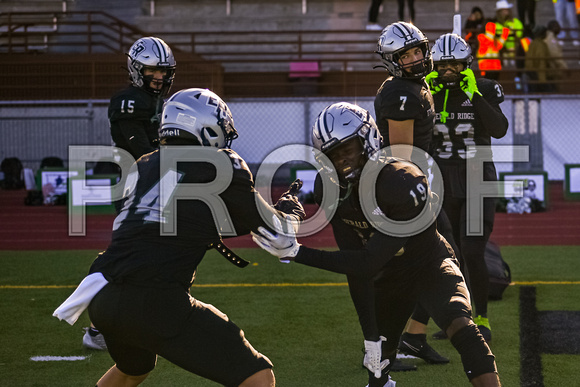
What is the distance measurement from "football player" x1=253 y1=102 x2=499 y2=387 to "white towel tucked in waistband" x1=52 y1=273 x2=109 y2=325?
69cm

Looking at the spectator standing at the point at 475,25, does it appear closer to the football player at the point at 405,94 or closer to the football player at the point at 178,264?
the football player at the point at 405,94

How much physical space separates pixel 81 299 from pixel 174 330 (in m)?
0.40

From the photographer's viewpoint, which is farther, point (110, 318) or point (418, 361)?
point (418, 361)

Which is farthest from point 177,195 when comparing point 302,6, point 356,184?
point 302,6

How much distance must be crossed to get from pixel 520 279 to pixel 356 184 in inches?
184

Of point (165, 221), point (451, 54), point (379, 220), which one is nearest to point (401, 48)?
point (451, 54)

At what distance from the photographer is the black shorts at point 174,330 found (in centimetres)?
317

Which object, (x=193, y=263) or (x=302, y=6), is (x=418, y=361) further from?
(x=302, y=6)

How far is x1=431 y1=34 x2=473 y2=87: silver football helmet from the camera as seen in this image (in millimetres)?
5527

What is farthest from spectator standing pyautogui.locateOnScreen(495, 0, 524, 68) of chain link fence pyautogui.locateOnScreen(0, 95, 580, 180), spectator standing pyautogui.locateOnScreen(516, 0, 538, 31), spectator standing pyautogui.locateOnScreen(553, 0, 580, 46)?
spectator standing pyautogui.locateOnScreen(553, 0, 580, 46)

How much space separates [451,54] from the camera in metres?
5.53

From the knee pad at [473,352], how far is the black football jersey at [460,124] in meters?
2.19

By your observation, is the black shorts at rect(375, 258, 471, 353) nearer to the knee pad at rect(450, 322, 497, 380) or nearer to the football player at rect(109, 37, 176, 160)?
the knee pad at rect(450, 322, 497, 380)

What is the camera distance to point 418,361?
532cm
